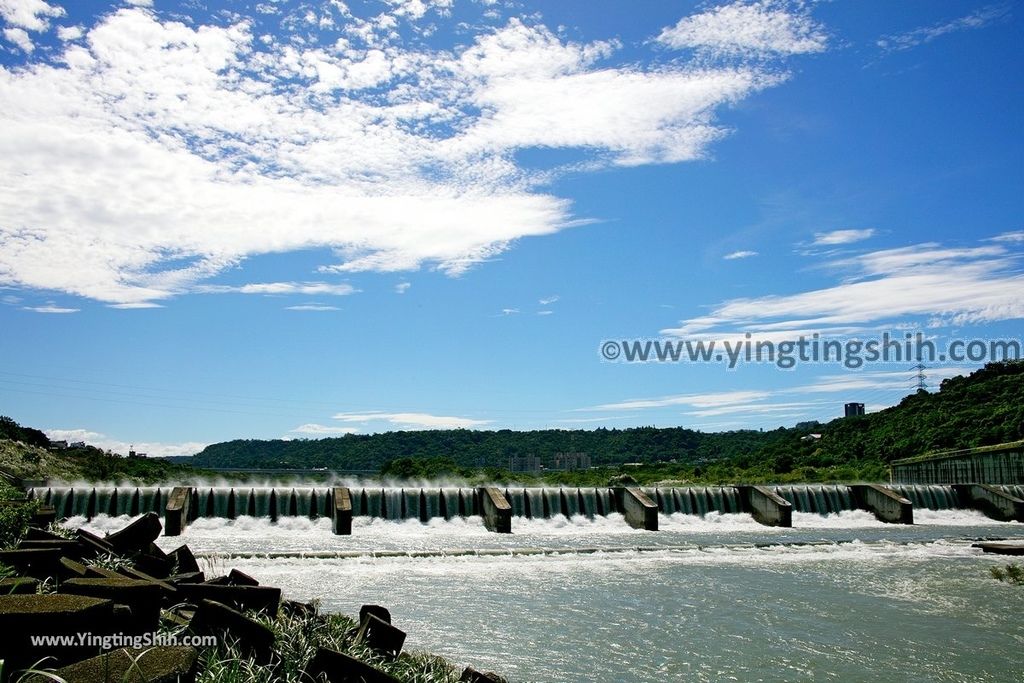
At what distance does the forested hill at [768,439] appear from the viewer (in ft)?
203

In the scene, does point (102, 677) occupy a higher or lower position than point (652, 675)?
higher

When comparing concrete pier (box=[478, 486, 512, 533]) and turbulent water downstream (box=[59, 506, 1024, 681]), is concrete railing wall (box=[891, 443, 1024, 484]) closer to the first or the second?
turbulent water downstream (box=[59, 506, 1024, 681])

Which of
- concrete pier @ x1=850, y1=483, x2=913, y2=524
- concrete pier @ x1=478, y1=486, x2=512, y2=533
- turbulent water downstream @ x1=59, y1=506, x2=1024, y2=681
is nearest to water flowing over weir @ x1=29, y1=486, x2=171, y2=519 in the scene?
turbulent water downstream @ x1=59, y1=506, x2=1024, y2=681

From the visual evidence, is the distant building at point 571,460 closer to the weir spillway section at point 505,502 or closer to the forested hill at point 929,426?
the forested hill at point 929,426

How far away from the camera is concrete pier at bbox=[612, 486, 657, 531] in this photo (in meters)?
29.3

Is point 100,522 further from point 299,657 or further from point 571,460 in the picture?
point 571,460

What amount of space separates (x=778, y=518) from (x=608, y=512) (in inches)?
267

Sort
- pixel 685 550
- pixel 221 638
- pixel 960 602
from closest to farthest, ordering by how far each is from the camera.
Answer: pixel 221 638 < pixel 960 602 < pixel 685 550

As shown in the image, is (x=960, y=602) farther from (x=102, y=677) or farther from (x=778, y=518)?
(x=778, y=518)

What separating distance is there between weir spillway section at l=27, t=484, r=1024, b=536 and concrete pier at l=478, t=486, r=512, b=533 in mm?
36

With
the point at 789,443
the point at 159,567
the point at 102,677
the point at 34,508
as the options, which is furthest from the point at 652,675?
the point at 789,443

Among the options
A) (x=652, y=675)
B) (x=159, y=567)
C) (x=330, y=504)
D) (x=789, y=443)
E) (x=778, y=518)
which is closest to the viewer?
(x=159, y=567)

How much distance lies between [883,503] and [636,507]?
38.6 ft

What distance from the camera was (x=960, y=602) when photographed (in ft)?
47.6
